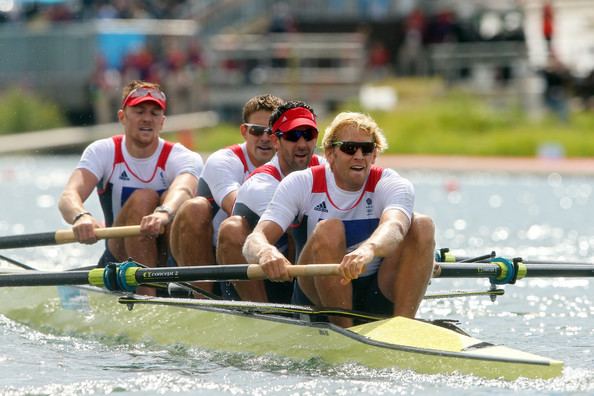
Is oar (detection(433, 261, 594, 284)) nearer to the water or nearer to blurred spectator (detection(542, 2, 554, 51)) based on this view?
the water

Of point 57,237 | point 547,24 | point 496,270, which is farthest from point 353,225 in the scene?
point 547,24

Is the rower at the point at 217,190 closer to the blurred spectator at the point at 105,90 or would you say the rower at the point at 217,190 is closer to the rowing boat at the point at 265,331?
the rowing boat at the point at 265,331

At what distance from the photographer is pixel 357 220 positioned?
7551mm

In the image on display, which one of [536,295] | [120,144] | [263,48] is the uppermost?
[263,48]

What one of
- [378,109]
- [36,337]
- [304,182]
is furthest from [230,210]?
[378,109]

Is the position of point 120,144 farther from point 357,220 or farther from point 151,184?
point 357,220

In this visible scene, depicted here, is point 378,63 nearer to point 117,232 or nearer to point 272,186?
point 117,232

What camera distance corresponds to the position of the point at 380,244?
23.3ft

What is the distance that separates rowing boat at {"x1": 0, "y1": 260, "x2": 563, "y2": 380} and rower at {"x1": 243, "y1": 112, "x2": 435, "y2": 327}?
0.23 metres

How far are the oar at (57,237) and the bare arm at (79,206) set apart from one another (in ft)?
0.24

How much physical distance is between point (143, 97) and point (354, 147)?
240cm

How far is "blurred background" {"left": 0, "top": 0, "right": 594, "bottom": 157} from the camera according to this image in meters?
25.0

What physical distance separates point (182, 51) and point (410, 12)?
5.44 meters

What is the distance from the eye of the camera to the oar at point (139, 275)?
7156 millimetres
